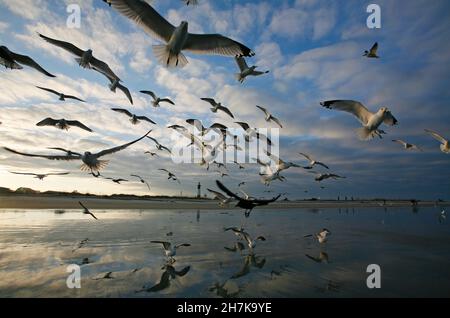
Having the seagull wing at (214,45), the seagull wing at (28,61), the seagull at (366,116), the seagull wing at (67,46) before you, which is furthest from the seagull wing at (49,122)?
the seagull at (366,116)

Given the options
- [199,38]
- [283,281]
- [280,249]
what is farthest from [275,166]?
[283,281]

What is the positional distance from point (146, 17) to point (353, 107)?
738 cm

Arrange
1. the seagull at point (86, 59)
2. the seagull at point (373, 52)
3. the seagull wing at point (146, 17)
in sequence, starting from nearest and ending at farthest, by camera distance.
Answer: the seagull wing at point (146, 17) < the seagull at point (86, 59) < the seagull at point (373, 52)

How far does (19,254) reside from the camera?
8.32m

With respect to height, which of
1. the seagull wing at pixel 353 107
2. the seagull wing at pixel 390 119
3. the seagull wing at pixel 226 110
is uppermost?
the seagull wing at pixel 226 110

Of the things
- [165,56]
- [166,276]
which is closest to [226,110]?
[165,56]

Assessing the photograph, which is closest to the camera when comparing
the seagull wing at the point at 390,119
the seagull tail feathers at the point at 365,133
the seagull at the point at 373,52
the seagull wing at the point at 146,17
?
the seagull wing at the point at 146,17

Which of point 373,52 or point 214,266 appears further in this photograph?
point 373,52

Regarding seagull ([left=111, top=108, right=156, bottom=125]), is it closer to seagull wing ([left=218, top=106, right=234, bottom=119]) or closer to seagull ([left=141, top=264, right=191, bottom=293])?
seagull wing ([left=218, top=106, right=234, bottom=119])

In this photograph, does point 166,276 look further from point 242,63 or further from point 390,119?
point 242,63

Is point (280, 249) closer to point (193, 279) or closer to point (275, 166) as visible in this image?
point (193, 279)

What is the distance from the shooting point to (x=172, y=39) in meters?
9.71

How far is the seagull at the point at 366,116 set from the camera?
36.5ft

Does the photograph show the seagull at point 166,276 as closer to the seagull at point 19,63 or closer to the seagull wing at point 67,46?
the seagull at point 19,63
